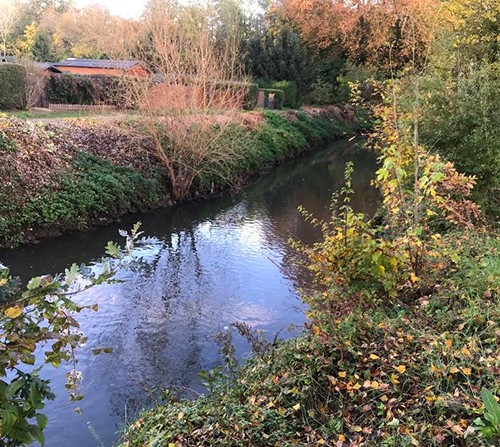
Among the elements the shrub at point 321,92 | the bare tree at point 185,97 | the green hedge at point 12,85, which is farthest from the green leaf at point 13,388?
the shrub at point 321,92

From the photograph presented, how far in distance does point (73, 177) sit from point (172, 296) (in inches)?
246

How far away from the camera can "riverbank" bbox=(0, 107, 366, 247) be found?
12320mm

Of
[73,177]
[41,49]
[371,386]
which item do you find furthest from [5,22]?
[371,386]

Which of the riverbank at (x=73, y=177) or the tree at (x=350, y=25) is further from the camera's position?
the tree at (x=350, y=25)

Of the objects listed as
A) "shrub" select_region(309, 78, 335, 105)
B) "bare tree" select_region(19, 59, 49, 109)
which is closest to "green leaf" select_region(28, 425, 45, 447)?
"bare tree" select_region(19, 59, 49, 109)

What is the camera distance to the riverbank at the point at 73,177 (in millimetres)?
12320

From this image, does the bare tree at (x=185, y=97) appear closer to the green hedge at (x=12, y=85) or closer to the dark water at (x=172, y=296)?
the dark water at (x=172, y=296)

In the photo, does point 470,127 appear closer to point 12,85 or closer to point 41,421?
point 41,421

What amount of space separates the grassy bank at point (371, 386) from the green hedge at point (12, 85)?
692 inches

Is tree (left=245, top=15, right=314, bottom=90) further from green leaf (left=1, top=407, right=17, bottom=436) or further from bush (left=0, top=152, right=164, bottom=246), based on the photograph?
green leaf (left=1, top=407, right=17, bottom=436)

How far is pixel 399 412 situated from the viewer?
3.74 metres

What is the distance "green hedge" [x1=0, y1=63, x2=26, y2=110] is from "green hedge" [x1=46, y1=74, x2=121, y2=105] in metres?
2.82

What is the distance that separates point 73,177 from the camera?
45.5 feet

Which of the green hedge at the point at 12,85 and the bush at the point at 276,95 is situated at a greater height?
the bush at the point at 276,95
